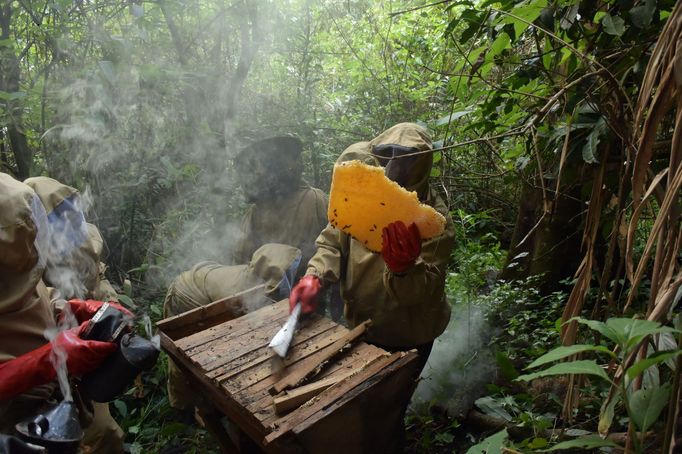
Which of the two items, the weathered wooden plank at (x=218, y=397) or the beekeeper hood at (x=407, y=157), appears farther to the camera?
the beekeeper hood at (x=407, y=157)

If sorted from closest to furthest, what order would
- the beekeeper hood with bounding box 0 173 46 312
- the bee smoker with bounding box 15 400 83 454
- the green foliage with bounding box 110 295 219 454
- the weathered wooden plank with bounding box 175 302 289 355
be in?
the bee smoker with bounding box 15 400 83 454 < the beekeeper hood with bounding box 0 173 46 312 < the weathered wooden plank with bounding box 175 302 289 355 < the green foliage with bounding box 110 295 219 454

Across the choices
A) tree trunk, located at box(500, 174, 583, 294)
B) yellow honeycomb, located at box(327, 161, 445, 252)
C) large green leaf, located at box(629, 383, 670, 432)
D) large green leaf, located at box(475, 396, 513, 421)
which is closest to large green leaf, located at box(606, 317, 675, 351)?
large green leaf, located at box(629, 383, 670, 432)

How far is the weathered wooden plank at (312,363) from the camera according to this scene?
2053 mm

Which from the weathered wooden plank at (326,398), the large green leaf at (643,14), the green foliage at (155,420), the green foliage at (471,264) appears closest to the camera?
the large green leaf at (643,14)

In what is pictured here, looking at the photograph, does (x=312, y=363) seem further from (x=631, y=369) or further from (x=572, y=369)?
(x=631, y=369)

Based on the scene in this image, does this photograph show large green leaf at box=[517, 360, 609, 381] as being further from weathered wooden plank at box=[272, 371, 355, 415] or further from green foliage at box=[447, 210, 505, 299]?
green foliage at box=[447, 210, 505, 299]

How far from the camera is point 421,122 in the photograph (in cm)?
283

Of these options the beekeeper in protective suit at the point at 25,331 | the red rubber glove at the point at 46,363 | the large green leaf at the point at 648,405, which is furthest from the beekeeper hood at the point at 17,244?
the large green leaf at the point at 648,405

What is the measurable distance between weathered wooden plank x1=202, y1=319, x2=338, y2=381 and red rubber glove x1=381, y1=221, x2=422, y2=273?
0.57 meters

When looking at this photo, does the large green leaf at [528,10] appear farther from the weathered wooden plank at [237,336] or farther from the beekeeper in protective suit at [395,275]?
the weathered wooden plank at [237,336]

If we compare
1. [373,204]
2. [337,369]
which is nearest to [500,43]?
[373,204]

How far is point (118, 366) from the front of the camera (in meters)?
2.09

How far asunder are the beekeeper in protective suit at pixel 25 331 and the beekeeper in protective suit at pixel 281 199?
198cm

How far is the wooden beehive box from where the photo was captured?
6.11 ft
